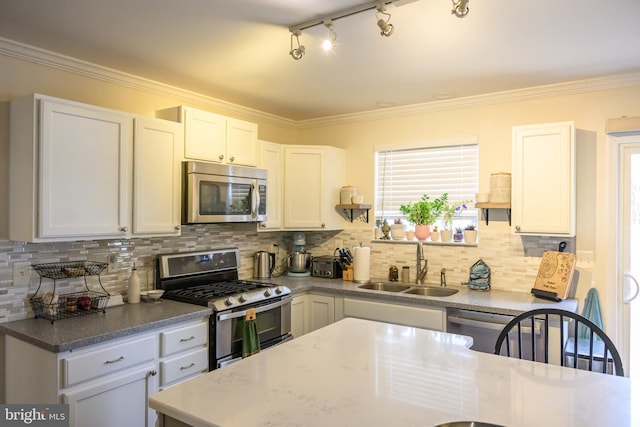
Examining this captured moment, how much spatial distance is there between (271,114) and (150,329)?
2.56 metres

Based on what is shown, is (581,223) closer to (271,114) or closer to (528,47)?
(528,47)

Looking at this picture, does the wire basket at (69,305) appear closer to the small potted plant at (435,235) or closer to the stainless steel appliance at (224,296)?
the stainless steel appliance at (224,296)

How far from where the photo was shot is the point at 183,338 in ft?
8.73

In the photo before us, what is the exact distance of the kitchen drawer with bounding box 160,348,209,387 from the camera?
8.39 ft

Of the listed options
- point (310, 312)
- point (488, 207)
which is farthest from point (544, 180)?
point (310, 312)

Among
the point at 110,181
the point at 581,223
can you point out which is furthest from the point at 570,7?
the point at 110,181

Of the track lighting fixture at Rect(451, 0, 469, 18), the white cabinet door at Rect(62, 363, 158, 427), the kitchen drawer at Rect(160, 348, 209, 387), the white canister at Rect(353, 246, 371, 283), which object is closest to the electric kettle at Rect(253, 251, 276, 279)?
the white canister at Rect(353, 246, 371, 283)

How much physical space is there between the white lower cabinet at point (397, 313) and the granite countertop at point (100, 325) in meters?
1.25

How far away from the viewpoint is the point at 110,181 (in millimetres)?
2643

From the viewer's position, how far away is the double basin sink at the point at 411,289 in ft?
11.6

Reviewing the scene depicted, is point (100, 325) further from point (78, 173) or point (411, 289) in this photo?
point (411, 289)

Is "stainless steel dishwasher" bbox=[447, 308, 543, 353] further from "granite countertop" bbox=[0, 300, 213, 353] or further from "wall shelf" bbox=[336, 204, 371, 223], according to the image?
"granite countertop" bbox=[0, 300, 213, 353]

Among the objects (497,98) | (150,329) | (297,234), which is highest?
(497,98)

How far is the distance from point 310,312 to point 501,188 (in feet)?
6.38
